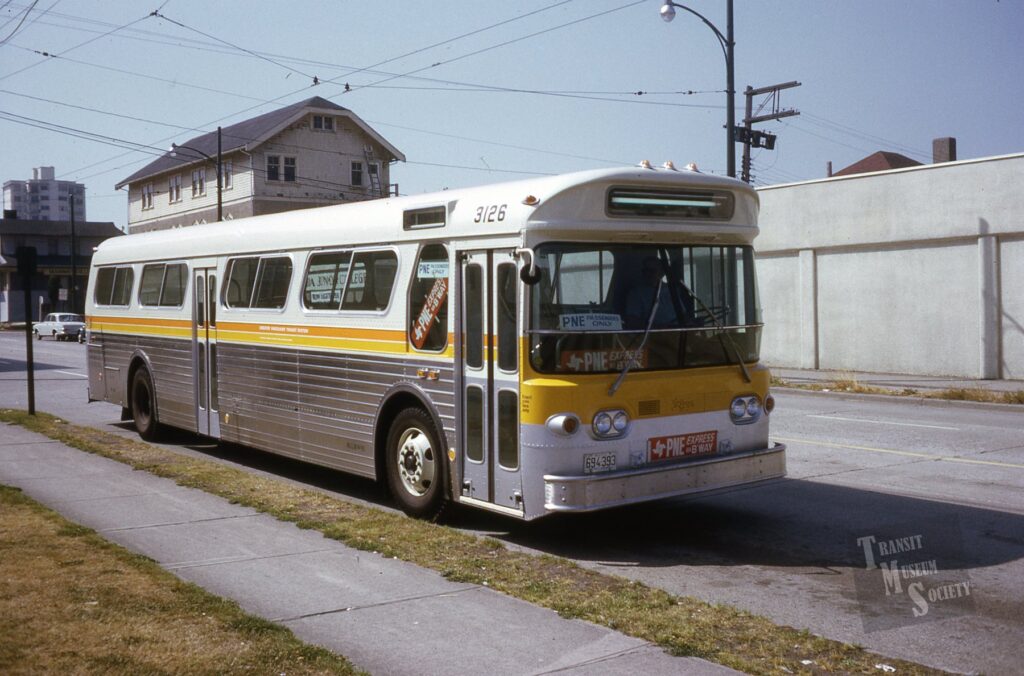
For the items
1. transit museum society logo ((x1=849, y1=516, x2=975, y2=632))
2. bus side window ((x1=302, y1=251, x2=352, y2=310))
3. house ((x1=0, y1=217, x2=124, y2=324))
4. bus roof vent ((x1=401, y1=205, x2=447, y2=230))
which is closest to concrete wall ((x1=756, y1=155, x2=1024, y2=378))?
transit museum society logo ((x1=849, y1=516, x2=975, y2=632))

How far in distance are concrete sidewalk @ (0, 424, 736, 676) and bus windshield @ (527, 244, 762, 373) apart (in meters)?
1.93

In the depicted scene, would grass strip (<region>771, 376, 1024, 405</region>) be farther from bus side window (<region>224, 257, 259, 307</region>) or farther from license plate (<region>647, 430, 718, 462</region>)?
bus side window (<region>224, 257, 259, 307</region>)

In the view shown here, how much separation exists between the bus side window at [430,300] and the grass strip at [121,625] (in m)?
2.80

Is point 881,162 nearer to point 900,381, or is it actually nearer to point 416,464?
point 900,381

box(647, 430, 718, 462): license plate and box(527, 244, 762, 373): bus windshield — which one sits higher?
box(527, 244, 762, 373): bus windshield

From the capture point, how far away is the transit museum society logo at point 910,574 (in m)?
6.29

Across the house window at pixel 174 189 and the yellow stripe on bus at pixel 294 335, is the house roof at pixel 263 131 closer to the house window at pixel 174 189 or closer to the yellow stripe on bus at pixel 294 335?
the house window at pixel 174 189

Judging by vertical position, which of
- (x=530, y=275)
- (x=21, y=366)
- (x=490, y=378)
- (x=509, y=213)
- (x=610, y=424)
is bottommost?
(x=21, y=366)

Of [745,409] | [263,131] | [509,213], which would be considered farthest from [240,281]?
[263,131]

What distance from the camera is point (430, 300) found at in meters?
8.84

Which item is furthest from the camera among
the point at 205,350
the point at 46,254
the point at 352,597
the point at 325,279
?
the point at 46,254

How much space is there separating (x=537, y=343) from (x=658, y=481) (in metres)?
1.33

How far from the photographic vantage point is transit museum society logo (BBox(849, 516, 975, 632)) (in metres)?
6.29

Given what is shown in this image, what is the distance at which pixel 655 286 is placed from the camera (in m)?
8.07
